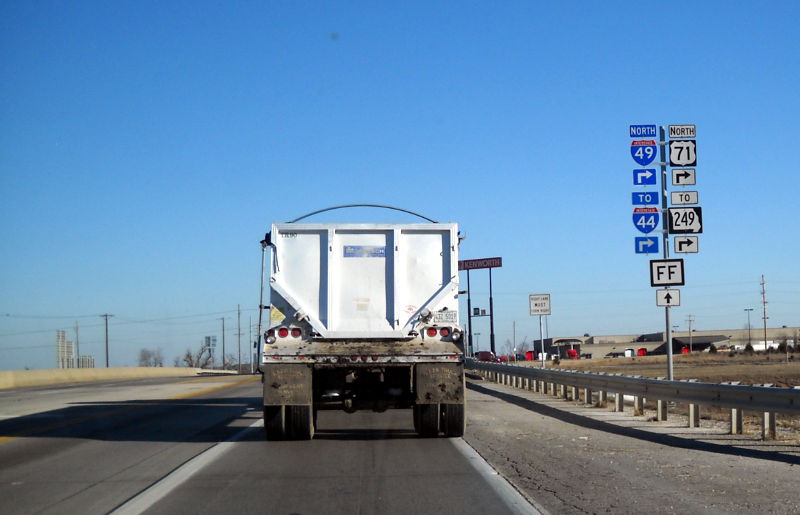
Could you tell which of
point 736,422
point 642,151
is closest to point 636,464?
point 736,422

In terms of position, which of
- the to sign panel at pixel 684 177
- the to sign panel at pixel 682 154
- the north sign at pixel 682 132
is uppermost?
the north sign at pixel 682 132

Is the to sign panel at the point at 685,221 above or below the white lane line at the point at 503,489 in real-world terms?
above

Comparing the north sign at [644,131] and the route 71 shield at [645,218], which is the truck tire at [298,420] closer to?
the route 71 shield at [645,218]

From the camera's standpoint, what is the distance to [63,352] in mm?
115688

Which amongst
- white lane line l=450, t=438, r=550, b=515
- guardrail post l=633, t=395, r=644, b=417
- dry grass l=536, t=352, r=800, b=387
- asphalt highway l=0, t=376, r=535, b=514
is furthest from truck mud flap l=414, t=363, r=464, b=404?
dry grass l=536, t=352, r=800, b=387

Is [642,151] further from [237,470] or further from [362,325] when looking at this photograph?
[237,470]

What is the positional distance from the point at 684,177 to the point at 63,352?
109 m

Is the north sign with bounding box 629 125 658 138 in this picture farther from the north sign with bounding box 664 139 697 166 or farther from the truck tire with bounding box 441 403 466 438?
the truck tire with bounding box 441 403 466 438

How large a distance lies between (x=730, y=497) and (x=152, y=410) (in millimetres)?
15977

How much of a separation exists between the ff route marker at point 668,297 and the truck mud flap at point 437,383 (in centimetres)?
839

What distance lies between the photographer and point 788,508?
786cm

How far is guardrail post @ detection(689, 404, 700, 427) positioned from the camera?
50.3ft

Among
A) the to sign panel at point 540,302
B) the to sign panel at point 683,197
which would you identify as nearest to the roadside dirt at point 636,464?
the to sign panel at point 683,197

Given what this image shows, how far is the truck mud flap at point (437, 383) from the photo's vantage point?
12.9m
